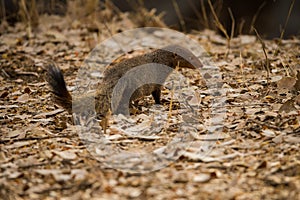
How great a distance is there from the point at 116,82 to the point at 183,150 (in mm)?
753

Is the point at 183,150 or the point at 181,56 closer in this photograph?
the point at 183,150

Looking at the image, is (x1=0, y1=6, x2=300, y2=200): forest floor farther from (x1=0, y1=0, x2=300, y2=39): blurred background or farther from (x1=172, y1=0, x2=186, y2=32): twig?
(x1=0, y1=0, x2=300, y2=39): blurred background

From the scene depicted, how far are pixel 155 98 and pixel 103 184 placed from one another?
117 cm

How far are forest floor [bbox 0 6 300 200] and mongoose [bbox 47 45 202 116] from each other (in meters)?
0.16

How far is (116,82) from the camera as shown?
3131 mm

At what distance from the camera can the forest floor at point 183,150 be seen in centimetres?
230

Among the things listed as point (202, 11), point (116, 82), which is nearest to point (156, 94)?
point (116, 82)

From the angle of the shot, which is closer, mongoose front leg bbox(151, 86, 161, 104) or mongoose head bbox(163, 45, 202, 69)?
mongoose front leg bbox(151, 86, 161, 104)

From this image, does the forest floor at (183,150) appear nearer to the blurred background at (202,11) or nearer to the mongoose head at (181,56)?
the mongoose head at (181,56)

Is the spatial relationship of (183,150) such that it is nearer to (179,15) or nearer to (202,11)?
(179,15)

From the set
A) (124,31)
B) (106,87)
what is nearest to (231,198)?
(106,87)

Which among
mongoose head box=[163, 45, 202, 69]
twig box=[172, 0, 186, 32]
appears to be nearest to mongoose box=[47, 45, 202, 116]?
mongoose head box=[163, 45, 202, 69]

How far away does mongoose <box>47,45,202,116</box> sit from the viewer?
287cm

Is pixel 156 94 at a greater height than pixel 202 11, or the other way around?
pixel 202 11
